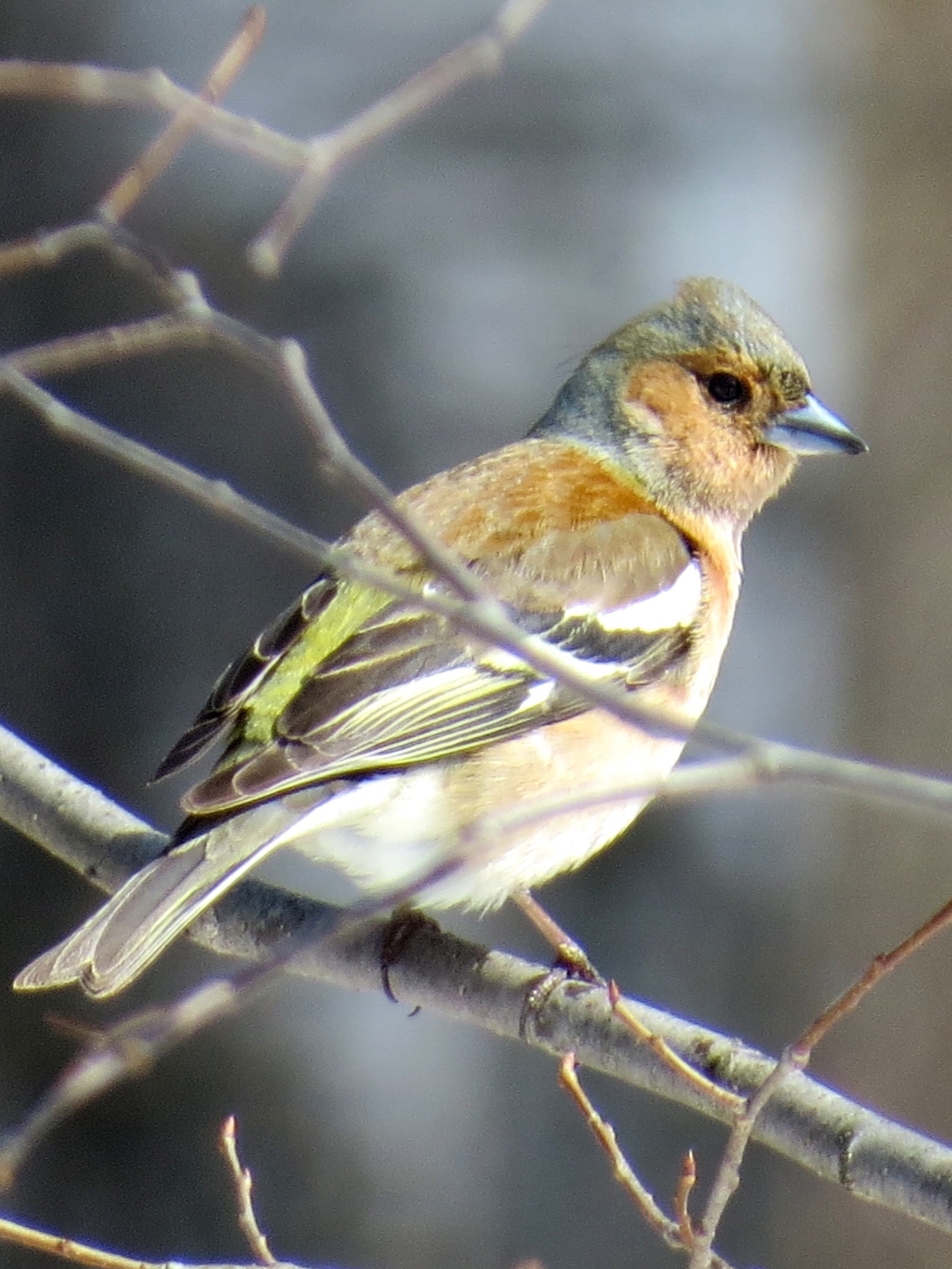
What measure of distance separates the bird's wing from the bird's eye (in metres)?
0.44

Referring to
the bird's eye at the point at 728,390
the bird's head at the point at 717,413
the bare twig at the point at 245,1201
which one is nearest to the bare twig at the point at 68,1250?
the bare twig at the point at 245,1201

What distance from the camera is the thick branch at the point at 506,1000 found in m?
2.64

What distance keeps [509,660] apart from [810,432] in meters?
1.18

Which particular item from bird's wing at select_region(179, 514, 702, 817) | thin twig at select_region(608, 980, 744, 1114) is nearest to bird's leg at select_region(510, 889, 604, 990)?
bird's wing at select_region(179, 514, 702, 817)

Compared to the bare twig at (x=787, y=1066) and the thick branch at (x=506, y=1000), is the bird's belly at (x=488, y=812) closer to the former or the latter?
the thick branch at (x=506, y=1000)

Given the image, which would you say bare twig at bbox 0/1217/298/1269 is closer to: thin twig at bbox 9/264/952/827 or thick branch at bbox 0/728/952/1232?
thick branch at bbox 0/728/952/1232

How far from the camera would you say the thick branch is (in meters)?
2.64

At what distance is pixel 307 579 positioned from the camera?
312 inches

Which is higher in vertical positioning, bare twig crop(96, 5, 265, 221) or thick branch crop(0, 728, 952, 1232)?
bare twig crop(96, 5, 265, 221)

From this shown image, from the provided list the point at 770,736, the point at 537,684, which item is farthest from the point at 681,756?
the point at 770,736

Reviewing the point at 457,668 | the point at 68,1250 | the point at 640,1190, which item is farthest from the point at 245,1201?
the point at 457,668

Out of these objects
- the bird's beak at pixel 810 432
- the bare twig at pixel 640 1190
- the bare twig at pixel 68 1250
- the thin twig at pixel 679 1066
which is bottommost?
the bare twig at pixel 68 1250

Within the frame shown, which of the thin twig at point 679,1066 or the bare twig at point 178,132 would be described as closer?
the bare twig at point 178,132

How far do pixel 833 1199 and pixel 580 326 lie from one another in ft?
15.1
